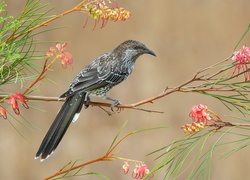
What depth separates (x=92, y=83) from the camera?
938mm

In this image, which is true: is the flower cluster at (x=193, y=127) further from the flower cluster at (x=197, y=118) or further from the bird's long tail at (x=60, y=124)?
the bird's long tail at (x=60, y=124)

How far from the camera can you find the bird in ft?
2.42

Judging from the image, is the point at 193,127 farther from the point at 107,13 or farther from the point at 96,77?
the point at 96,77

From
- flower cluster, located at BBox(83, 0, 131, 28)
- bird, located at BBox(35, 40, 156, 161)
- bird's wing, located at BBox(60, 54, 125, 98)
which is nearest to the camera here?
flower cluster, located at BBox(83, 0, 131, 28)

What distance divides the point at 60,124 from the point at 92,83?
19cm

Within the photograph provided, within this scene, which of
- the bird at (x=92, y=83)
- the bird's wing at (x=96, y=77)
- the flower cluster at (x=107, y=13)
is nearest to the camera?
the flower cluster at (x=107, y=13)

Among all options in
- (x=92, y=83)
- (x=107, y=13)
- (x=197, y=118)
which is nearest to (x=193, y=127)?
(x=197, y=118)

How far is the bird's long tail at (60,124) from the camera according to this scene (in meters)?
0.69

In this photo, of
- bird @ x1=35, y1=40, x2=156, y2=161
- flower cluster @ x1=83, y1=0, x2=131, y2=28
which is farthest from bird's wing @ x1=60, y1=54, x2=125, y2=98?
flower cluster @ x1=83, y1=0, x2=131, y2=28

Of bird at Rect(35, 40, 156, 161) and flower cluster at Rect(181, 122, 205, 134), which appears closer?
flower cluster at Rect(181, 122, 205, 134)

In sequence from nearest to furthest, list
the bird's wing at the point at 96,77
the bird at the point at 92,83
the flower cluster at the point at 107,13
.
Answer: the flower cluster at the point at 107,13, the bird at the point at 92,83, the bird's wing at the point at 96,77

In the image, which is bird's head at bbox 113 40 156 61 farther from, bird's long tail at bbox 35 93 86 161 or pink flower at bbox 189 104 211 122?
pink flower at bbox 189 104 211 122

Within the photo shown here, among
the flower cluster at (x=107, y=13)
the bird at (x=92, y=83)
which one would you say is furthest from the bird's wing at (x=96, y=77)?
the flower cluster at (x=107, y=13)

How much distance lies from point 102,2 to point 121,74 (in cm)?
41
